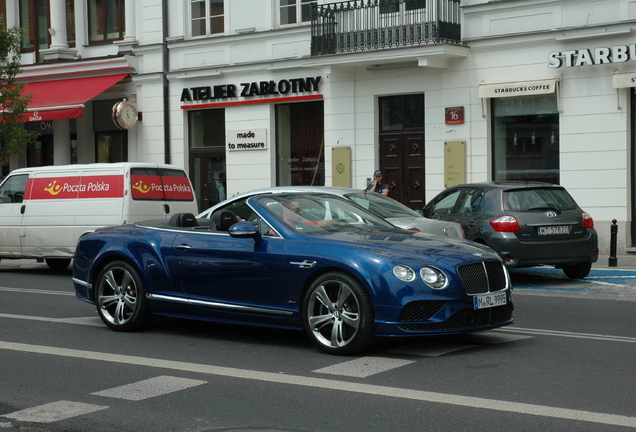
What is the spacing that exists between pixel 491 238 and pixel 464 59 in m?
8.75

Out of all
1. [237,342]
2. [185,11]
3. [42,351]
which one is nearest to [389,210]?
[237,342]

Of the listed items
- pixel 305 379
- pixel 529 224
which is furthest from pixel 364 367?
pixel 529 224

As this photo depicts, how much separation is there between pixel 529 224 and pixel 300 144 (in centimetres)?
1190

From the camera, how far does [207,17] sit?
26875 mm

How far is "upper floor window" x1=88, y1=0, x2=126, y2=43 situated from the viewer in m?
28.8

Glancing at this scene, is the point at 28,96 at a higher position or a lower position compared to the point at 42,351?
higher

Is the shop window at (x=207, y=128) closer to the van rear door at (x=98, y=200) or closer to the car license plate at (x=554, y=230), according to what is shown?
the van rear door at (x=98, y=200)

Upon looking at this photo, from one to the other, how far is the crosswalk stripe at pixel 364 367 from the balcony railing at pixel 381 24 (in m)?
14.7

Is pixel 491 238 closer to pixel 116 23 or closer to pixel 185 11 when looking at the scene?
pixel 185 11

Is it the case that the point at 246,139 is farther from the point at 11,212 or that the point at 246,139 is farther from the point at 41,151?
the point at 11,212

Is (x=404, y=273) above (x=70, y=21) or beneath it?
beneath

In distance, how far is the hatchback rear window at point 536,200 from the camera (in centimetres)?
1452

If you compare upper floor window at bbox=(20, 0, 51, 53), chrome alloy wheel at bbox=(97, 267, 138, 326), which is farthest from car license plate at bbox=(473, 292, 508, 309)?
upper floor window at bbox=(20, 0, 51, 53)

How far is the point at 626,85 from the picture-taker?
19.2 metres
